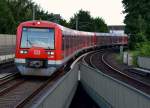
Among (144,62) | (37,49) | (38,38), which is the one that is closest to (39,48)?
(37,49)

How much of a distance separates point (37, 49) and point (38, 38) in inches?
25.4

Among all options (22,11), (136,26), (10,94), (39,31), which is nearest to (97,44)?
(136,26)

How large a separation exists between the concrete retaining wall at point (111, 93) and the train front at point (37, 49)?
2.03m

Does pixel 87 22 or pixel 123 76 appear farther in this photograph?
pixel 87 22

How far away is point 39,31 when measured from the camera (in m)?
25.0

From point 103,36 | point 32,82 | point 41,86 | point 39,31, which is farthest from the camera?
point 103,36

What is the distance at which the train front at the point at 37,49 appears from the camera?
79.3ft

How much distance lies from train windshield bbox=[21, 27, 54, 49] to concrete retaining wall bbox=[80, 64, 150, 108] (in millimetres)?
2512

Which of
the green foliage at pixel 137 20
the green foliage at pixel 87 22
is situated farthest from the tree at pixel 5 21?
the green foliage at pixel 87 22

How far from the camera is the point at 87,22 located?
145750mm

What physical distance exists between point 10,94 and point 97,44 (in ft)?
197

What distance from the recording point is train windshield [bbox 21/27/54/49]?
24609mm

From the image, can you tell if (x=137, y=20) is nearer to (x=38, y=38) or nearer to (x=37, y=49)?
(x=38, y=38)

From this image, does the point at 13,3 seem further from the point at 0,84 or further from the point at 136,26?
the point at 0,84
